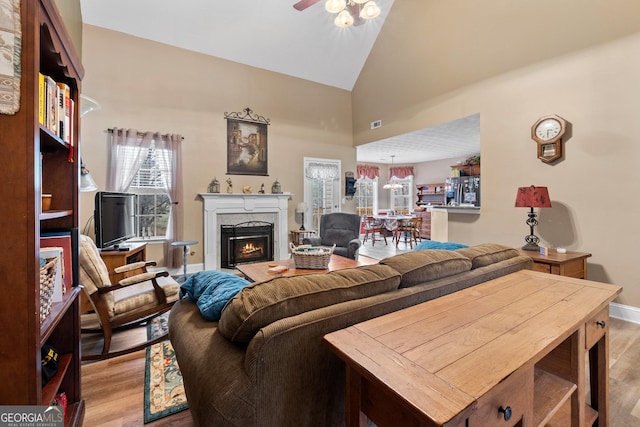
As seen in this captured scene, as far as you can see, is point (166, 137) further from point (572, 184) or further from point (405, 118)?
point (572, 184)

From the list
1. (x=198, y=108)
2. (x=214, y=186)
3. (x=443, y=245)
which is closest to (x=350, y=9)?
(x=198, y=108)

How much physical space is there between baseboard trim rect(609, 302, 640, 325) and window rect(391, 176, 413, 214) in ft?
23.9

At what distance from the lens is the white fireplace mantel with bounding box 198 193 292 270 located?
15.5 feet

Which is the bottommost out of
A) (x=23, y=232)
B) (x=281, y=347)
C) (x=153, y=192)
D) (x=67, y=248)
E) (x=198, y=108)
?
(x=281, y=347)

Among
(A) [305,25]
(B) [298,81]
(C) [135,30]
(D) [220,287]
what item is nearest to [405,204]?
(B) [298,81]

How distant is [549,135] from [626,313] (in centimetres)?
200

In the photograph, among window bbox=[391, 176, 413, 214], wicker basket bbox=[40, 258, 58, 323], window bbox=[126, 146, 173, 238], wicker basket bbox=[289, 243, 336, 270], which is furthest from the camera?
window bbox=[391, 176, 413, 214]

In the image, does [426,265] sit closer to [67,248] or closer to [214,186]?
[67,248]

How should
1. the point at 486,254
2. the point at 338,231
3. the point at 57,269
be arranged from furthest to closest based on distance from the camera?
the point at 338,231 < the point at 486,254 < the point at 57,269

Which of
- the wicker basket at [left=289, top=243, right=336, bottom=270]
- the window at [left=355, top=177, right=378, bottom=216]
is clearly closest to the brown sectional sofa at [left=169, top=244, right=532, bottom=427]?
the wicker basket at [left=289, top=243, right=336, bottom=270]

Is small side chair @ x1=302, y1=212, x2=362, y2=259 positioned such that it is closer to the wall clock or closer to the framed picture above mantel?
the framed picture above mantel

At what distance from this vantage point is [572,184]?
10.3ft

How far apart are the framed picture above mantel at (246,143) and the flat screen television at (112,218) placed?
70.9 inches

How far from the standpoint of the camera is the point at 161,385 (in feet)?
5.92
